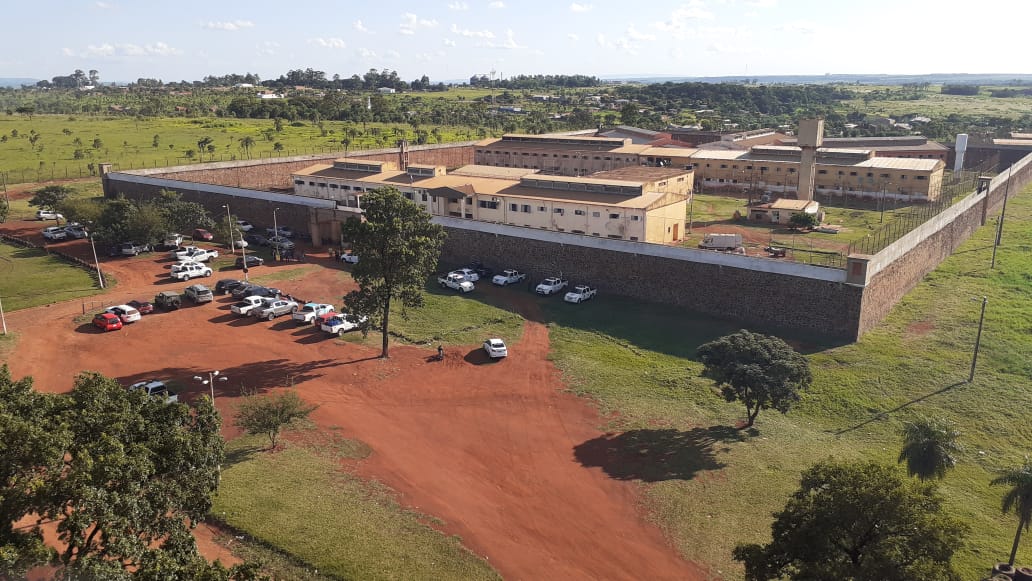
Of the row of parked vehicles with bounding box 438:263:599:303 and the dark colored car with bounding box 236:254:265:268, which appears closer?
the row of parked vehicles with bounding box 438:263:599:303

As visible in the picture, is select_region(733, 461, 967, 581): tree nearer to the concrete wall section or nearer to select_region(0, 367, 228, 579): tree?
select_region(0, 367, 228, 579): tree

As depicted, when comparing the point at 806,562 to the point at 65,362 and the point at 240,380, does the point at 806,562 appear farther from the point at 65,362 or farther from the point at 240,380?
the point at 65,362

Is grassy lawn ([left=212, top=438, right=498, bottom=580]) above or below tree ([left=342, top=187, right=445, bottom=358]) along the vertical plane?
below

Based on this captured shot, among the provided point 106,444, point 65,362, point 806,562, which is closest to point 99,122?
point 65,362

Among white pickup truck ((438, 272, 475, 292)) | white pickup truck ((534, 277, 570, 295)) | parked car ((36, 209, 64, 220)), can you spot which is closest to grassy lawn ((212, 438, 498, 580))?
white pickup truck ((438, 272, 475, 292))

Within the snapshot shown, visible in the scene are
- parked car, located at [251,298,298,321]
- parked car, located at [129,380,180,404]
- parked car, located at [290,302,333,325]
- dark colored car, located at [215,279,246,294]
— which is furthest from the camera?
dark colored car, located at [215,279,246,294]

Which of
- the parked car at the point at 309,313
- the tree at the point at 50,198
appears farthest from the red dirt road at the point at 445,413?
the tree at the point at 50,198

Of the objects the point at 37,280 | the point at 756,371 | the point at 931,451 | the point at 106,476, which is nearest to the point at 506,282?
the point at 756,371
